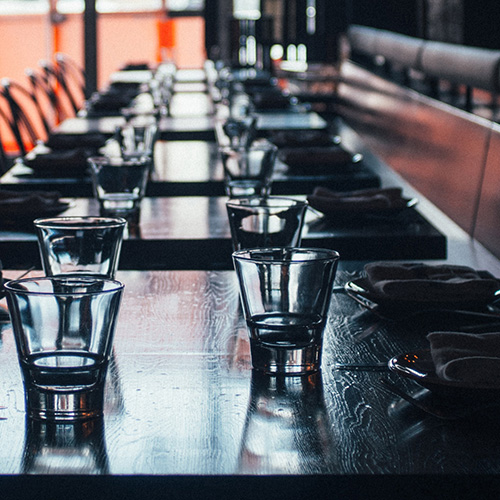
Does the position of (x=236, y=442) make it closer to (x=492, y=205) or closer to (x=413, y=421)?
(x=413, y=421)

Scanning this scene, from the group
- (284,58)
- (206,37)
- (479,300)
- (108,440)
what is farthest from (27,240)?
(206,37)

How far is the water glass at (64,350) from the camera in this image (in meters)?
0.85

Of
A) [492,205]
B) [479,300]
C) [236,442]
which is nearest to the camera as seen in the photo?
[236,442]

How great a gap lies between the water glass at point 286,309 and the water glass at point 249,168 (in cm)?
109

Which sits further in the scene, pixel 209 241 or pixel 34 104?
pixel 34 104

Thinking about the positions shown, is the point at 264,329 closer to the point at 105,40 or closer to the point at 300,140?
the point at 300,140

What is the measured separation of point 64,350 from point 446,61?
337 centimetres

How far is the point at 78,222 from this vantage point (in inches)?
52.9

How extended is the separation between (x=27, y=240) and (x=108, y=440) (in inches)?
44.1

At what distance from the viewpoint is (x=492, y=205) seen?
9.52 feet

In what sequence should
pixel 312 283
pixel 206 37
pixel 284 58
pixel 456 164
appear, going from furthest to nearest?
1. pixel 206 37
2. pixel 284 58
3. pixel 456 164
4. pixel 312 283

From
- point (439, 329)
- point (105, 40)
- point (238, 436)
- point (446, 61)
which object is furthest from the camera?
point (105, 40)

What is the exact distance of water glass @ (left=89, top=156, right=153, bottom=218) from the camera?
1.93 m

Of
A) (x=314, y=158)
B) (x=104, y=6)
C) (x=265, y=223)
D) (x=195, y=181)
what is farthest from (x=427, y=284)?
(x=104, y=6)
